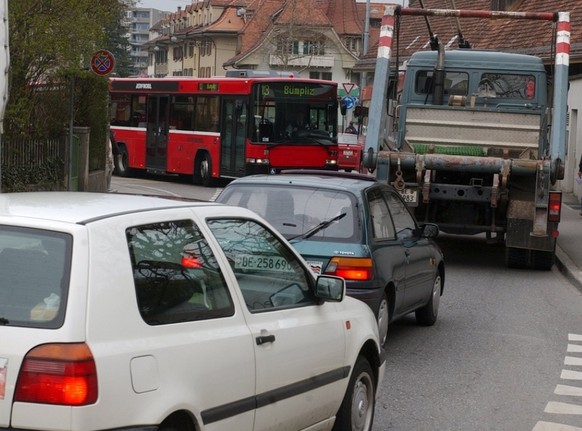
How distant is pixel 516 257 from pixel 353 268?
888 centimetres

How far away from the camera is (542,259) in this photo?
59.0ft

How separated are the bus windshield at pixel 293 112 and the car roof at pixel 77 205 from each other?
26.1 m

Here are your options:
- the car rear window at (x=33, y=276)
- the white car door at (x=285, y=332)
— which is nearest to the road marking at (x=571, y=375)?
the white car door at (x=285, y=332)

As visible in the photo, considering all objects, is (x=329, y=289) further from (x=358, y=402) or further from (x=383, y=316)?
(x=383, y=316)

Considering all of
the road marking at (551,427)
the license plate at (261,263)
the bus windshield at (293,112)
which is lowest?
the road marking at (551,427)

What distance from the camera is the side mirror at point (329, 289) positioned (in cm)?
628

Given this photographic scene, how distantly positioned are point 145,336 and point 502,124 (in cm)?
1425

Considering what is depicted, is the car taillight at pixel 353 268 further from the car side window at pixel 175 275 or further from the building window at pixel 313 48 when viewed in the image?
the building window at pixel 313 48

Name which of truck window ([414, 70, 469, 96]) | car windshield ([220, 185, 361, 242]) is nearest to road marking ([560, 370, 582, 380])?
car windshield ([220, 185, 361, 242])

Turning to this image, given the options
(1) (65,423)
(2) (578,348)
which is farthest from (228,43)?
(1) (65,423)

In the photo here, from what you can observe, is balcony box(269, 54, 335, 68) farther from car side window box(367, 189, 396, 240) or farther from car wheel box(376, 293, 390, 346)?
car wheel box(376, 293, 390, 346)

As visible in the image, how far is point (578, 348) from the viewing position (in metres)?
11.4

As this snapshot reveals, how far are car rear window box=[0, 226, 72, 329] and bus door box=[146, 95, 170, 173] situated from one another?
3055cm

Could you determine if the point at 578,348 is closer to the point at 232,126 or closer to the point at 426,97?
the point at 426,97
